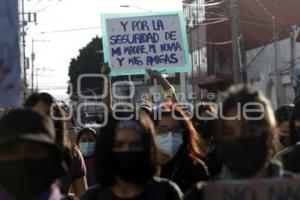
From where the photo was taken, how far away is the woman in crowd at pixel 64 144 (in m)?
5.30

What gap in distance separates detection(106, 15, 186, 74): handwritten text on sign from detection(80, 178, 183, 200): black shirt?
6688mm

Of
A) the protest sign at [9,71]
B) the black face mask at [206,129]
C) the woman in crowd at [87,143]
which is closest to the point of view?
the protest sign at [9,71]

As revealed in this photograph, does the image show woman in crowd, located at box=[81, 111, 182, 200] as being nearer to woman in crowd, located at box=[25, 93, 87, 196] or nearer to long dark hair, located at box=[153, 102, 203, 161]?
woman in crowd, located at box=[25, 93, 87, 196]

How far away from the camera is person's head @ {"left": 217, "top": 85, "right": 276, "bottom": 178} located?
328 centimetres

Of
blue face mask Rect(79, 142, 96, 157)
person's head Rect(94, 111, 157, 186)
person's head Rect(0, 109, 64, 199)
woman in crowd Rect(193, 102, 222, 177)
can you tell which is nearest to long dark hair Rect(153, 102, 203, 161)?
woman in crowd Rect(193, 102, 222, 177)

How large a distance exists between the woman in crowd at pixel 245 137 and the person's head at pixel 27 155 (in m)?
0.64

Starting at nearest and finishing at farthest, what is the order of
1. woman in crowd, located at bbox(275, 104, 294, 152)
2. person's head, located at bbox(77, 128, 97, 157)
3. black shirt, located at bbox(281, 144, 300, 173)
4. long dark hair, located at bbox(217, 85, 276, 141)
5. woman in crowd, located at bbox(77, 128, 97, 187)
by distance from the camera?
long dark hair, located at bbox(217, 85, 276, 141)
black shirt, located at bbox(281, 144, 300, 173)
woman in crowd, located at bbox(275, 104, 294, 152)
woman in crowd, located at bbox(77, 128, 97, 187)
person's head, located at bbox(77, 128, 97, 157)

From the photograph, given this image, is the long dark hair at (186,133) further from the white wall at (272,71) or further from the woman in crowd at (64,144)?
the white wall at (272,71)

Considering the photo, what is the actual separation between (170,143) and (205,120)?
1.44 metres

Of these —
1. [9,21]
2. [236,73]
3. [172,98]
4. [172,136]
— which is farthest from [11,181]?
[236,73]

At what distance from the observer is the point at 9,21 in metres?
4.09

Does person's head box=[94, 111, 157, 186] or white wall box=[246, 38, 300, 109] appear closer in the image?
person's head box=[94, 111, 157, 186]

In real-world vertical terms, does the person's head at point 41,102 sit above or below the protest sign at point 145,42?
below

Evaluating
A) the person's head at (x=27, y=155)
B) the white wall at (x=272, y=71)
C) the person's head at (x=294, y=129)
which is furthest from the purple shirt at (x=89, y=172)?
the white wall at (x=272, y=71)
